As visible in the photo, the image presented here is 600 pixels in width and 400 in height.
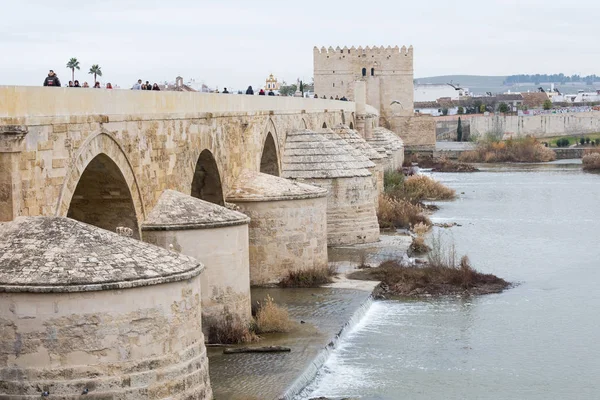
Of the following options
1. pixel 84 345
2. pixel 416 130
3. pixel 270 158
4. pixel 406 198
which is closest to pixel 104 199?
pixel 84 345

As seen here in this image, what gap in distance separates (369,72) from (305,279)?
38698 mm

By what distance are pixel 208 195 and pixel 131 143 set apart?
191 inches

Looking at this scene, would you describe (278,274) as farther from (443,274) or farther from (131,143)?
(131,143)

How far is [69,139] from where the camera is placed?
1060cm

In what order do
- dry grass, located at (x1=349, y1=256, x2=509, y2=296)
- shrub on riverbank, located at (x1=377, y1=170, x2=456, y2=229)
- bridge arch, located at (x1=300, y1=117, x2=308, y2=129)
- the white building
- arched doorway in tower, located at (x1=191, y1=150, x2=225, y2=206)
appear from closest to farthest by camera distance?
arched doorway in tower, located at (x1=191, y1=150, x2=225, y2=206)
dry grass, located at (x1=349, y1=256, x2=509, y2=296)
bridge arch, located at (x1=300, y1=117, x2=308, y2=129)
shrub on riverbank, located at (x1=377, y1=170, x2=456, y2=229)
the white building

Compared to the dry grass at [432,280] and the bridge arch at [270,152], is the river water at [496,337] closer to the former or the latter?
the dry grass at [432,280]

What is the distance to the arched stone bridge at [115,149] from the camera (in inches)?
378

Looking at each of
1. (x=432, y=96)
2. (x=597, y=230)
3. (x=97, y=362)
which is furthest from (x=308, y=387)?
(x=432, y=96)

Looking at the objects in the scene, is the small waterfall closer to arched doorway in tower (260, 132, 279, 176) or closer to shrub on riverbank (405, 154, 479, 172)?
arched doorway in tower (260, 132, 279, 176)

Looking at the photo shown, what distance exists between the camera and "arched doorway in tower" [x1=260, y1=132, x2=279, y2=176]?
70.3 feet

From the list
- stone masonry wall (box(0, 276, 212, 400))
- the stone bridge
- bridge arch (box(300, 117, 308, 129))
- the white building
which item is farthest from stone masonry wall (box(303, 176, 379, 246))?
the white building

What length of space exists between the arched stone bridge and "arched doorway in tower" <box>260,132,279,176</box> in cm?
177

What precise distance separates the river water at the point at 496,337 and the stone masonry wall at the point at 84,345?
288 cm

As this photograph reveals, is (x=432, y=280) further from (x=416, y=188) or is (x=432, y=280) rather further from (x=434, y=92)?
(x=434, y=92)
